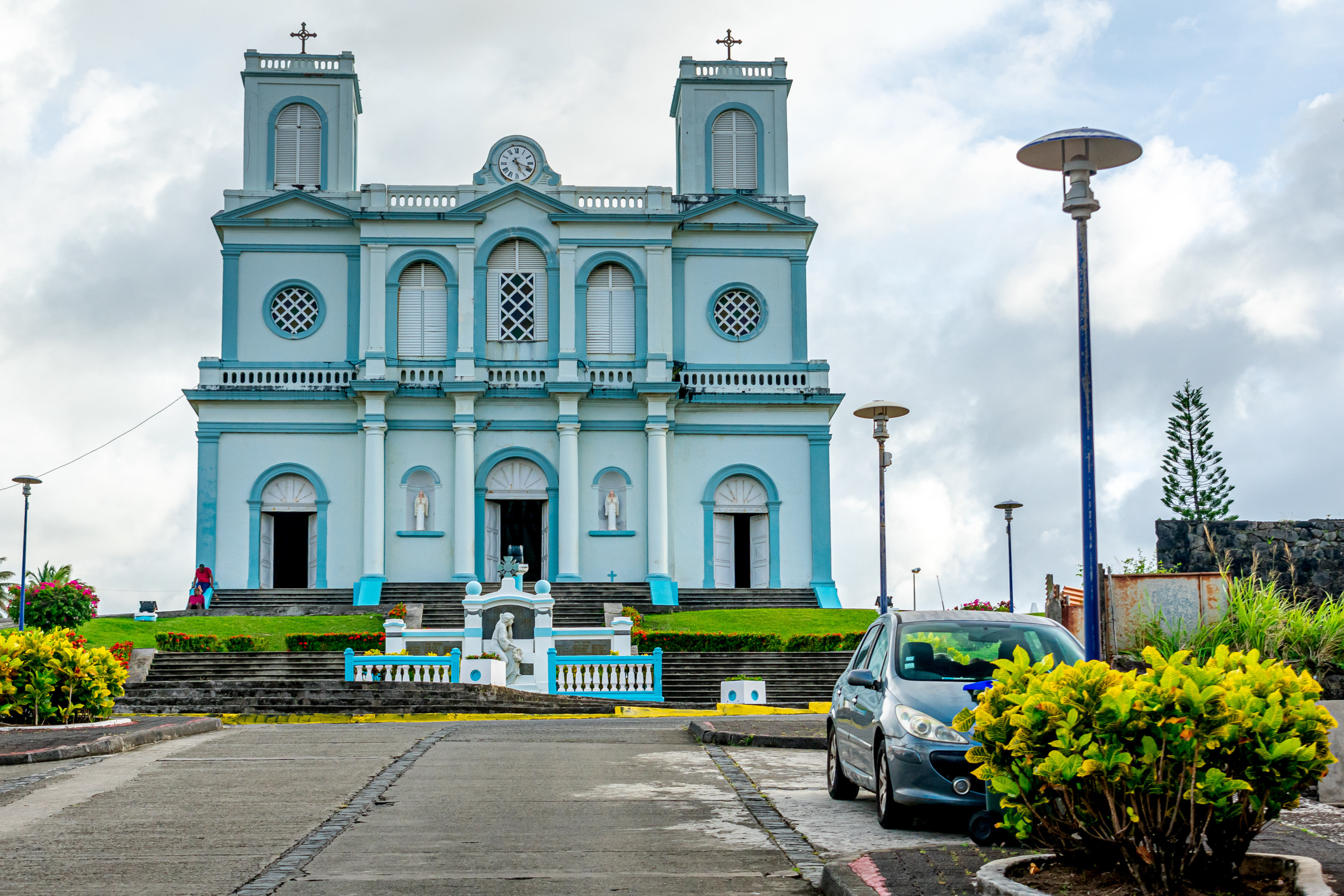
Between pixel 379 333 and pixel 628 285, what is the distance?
702 cm

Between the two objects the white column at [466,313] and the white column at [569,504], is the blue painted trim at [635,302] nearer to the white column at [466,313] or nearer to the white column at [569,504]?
the white column at [569,504]

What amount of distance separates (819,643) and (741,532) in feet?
36.0

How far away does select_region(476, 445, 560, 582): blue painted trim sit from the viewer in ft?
129

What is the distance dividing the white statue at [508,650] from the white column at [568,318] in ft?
41.4

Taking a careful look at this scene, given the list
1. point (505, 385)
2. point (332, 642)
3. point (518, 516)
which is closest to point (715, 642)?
point (332, 642)

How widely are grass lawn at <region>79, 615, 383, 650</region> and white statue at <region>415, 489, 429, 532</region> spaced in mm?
4371

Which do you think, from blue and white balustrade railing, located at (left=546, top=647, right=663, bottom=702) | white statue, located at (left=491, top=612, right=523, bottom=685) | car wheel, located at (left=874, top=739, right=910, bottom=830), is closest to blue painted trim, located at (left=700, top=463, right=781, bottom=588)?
white statue, located at (left=491, top=612, right=523, bottom=685)

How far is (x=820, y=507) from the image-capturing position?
40.1 metres

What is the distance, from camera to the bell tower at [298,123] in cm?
4197

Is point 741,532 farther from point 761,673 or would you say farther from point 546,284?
point 761,673

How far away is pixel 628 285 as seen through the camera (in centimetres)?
4088

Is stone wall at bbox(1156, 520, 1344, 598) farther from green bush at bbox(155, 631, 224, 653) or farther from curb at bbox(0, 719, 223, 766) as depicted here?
green bush at bbox(155, 631, 224, 653)

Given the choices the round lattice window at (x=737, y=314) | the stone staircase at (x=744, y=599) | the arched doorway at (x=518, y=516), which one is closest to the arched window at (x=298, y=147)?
the arched doorway at (x=518, y=516)

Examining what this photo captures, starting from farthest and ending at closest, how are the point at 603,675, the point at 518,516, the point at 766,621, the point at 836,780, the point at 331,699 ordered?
the point at 518,516
the point at 766,621
the point at 603,675
the point at 331,699
the point at 836,780
